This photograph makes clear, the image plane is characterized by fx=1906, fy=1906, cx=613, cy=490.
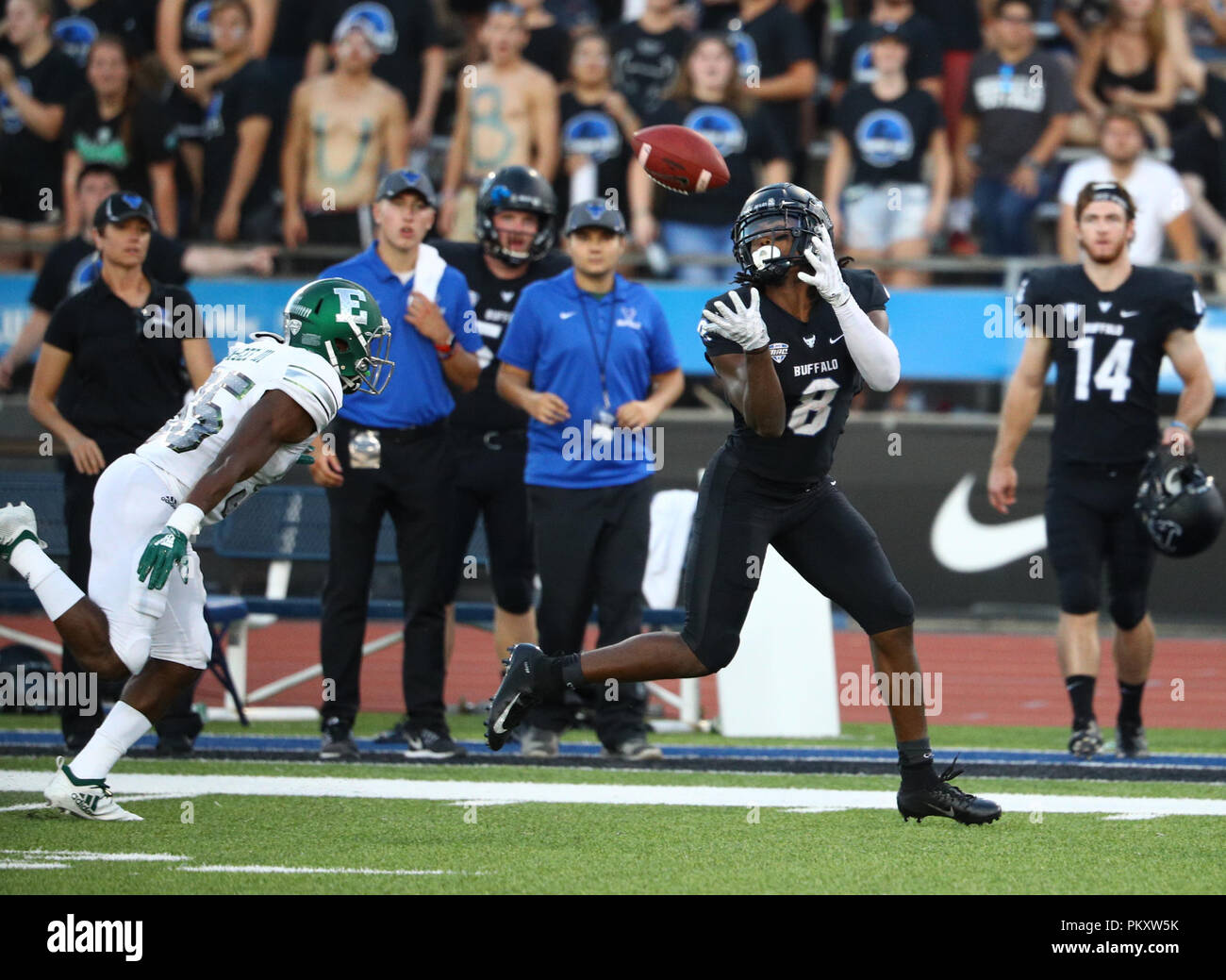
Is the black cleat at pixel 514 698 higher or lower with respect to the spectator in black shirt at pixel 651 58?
lower

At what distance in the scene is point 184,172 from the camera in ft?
43.5

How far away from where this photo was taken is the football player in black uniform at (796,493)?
567 centimetres

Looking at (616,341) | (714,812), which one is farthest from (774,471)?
(616,341)

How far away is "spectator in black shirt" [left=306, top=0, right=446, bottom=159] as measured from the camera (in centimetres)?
1300

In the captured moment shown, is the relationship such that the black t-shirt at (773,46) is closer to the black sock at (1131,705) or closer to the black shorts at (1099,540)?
the black shorts at (1099,540)

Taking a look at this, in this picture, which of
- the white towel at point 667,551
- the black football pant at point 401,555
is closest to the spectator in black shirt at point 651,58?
the white towel at point 667,551

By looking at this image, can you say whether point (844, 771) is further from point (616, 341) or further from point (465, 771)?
point (616, 341)

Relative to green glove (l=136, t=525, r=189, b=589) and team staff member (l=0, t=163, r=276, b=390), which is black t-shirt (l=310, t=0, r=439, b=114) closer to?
team staff member (l=0, t=163, r=276, b=390)

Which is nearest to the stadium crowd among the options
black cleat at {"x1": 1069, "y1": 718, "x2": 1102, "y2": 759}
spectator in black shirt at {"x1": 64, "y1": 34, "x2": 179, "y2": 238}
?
spectator in black shirt at {"x1": 64, "y1": 34, "x2": 179, "y2": 238}

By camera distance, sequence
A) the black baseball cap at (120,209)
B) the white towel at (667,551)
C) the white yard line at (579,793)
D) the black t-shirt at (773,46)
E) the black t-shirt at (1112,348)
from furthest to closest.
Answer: the black t-shirt at (773,46) → the white towel at (667,551) → the black t-shirt at (1112,348) → the black baseball cap at (120,209) → the white yard line at (579,793)

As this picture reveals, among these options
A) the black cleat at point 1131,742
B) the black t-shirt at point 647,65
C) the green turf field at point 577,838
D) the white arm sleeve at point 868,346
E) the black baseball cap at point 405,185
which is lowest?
the black cleat at point 1131,742

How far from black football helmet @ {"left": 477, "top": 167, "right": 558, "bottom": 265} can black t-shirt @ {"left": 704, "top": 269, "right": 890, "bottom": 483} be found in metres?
2.45

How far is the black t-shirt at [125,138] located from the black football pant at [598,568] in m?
5.65

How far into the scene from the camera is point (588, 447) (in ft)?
25.2
